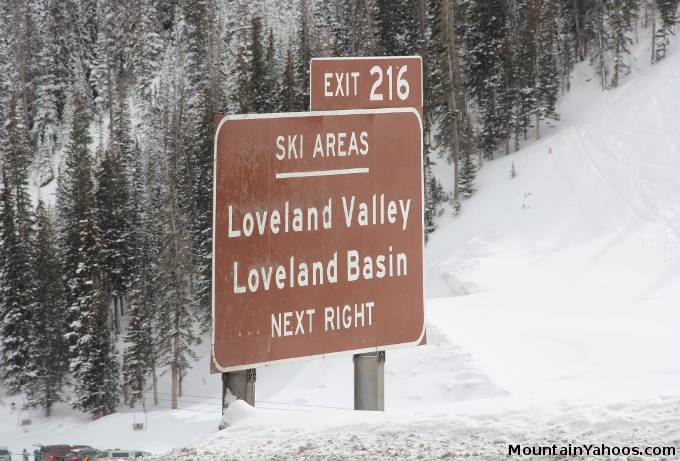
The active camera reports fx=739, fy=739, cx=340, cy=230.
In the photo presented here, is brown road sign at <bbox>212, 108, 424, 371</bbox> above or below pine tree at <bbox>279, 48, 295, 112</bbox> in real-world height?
below

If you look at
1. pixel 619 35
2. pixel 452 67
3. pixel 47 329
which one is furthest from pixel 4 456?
pixel 619 35

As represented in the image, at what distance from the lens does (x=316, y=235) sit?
16.4 feet

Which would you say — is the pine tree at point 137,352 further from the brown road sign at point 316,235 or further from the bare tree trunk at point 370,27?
the brown road sign at point 316,235

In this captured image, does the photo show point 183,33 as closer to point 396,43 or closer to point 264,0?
point 264,0

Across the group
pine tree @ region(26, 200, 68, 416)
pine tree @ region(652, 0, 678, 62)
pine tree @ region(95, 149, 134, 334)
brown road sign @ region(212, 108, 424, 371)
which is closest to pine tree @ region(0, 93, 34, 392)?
pine tree @ region(26, 200, 68, 416)

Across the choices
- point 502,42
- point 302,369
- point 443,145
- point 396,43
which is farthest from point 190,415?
point 396,43

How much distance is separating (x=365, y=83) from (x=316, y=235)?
1.24 meters

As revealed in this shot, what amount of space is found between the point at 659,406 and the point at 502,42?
54.1m

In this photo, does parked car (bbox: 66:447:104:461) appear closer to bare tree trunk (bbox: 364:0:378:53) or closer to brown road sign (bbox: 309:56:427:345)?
brown road sign (bbox: 309:56:427:345)

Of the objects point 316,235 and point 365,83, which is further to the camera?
point 365,83

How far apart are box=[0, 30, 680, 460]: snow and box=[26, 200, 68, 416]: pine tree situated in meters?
1.75

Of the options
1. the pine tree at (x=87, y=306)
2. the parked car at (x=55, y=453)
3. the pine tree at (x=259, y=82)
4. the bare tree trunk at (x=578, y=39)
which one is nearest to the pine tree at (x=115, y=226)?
the pine tree at (x=87, y=306)

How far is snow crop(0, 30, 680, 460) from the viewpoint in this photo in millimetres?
4754

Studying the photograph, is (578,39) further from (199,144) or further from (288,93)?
(199,144)
